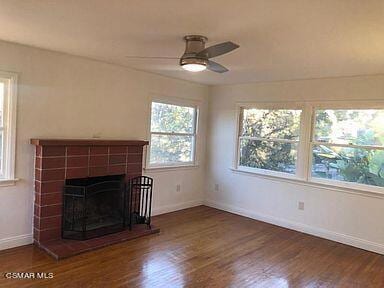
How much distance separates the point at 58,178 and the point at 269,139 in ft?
10.6

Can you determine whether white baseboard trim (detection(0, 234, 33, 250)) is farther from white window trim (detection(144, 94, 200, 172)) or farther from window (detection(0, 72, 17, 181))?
white window trim (detection(144, 94, 200, 172))

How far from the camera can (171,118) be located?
526 cm

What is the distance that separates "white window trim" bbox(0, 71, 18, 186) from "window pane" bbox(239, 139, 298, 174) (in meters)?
3.53

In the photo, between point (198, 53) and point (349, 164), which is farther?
point (349, 164)

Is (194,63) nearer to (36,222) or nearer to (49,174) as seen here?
(49,174)

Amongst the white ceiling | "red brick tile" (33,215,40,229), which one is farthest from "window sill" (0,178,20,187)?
the white ceiling

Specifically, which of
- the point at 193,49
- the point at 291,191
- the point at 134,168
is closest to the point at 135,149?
the point at 134,168

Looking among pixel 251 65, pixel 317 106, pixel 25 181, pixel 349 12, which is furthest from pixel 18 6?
pixel 317 106

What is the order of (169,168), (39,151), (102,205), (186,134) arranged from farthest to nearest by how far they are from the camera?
(186,134) → (169,168) → (102,205) → (39,151)

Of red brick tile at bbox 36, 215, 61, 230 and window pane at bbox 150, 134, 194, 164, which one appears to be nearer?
red brick tile at bbox 36, 215, 61, 230

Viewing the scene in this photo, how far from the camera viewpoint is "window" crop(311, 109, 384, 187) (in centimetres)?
403

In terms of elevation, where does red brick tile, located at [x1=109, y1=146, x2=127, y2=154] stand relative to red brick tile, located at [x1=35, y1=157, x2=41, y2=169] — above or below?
above

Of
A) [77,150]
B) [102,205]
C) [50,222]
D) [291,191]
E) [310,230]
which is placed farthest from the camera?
[291,191]

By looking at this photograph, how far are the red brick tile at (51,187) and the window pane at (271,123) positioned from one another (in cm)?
313
